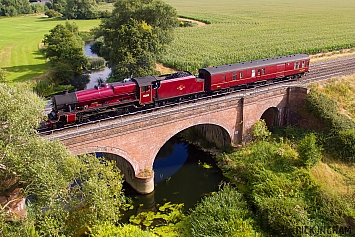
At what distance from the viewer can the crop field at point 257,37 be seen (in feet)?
203

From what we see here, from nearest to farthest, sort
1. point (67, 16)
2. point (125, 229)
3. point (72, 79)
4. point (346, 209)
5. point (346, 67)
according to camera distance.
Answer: point (125, 229)
point (346, 209)
point (346, 67)
point (72, 79)
point (67, 16)

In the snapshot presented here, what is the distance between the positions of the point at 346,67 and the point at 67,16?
320 ft

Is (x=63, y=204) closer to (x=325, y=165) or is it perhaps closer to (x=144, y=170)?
(x=144, y=170)

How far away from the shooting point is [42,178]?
728 inches

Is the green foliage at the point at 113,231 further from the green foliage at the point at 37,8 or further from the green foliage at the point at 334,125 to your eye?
the green foliage at the point at 37,8

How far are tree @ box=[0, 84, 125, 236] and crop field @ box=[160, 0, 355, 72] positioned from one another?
35.6 m

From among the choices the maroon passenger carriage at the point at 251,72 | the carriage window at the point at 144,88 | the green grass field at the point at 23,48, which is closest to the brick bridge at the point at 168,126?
the maroon passenger carriage at the point at 251,72

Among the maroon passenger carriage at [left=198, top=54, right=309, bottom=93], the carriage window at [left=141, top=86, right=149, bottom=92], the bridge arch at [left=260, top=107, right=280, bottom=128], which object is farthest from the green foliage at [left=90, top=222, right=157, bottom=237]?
the bridge arch at [left=260, top=107, right=280, bottom=128]

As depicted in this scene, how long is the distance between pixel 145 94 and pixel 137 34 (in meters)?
17.0

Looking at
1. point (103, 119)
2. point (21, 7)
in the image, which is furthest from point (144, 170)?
point (21, 7)

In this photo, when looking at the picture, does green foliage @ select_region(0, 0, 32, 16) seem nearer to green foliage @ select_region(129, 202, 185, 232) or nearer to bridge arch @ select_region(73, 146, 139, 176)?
bridge arch @ select_region(73, 146, 139, 176)

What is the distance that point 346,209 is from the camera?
23.6 m

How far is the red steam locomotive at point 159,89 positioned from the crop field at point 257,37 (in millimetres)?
18124

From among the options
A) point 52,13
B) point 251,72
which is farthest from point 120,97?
point 52,13
